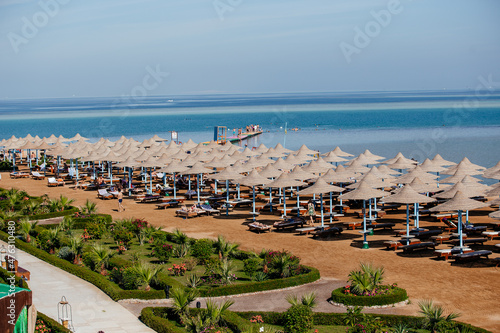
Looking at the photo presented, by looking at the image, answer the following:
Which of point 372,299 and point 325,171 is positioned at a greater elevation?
point 325,171

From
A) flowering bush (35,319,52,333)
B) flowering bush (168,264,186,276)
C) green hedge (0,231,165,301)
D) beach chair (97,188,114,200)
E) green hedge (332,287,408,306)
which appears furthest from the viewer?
beach chair (97,188,114,200)

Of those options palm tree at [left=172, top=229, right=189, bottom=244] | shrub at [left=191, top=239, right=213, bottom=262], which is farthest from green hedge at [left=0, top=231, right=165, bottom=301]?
palm tree at [left=172, top=229, right=189, bottom=244]

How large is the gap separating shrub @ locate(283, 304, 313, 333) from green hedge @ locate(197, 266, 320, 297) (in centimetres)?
381

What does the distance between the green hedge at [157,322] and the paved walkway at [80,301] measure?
16 cm

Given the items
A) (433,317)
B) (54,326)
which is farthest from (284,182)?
(54,326)

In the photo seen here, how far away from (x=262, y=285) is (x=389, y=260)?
582 centimetres

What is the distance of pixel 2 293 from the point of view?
10867 mm

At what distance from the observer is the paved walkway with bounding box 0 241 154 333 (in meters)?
16.2

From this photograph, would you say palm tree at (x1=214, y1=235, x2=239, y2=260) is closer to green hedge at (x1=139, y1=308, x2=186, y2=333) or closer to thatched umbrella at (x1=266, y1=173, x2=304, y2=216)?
green hedge at (x1=139, y1=308, x2=186, y2=333)

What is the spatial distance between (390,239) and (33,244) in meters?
14.8

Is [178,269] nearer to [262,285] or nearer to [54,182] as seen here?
[262,285]

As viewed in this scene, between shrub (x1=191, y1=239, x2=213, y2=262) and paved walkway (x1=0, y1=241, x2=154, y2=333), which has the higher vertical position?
shrub (x1=191, y1=239, x2=213, y2=262)

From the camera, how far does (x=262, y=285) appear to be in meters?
19.4

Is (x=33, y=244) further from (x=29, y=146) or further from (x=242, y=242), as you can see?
(x=29, y=146)
